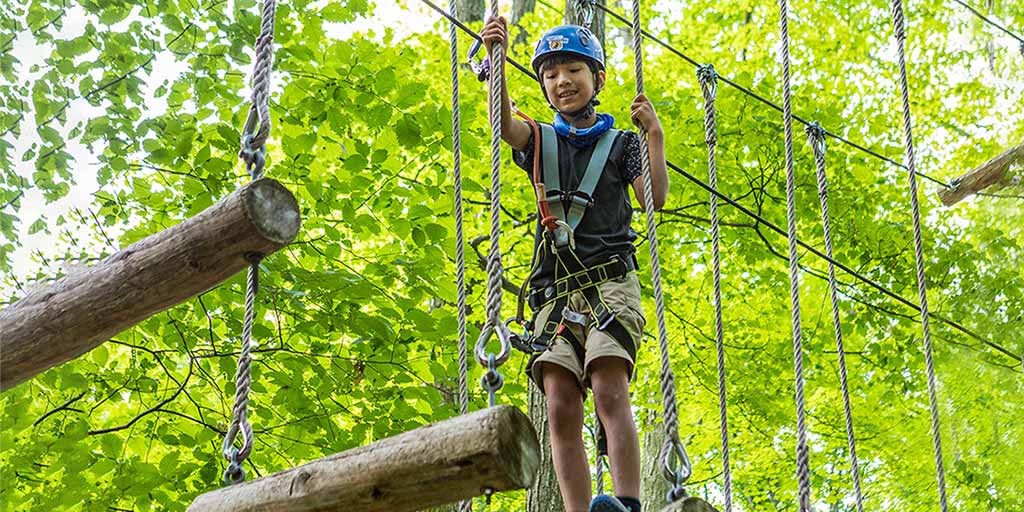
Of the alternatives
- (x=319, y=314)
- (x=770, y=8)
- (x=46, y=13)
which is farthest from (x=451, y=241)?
(x=770, y=8)

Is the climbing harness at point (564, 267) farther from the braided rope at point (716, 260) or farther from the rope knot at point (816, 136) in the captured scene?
the rope knot at point (816, 136)

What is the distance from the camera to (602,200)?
2.86 m

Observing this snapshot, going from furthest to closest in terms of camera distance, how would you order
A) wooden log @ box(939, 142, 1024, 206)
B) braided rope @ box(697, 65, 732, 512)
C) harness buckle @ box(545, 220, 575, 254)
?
wooden log @ box(939, 142, 1024, 206) < braided rope @ box(697, 65, 732, 512) < harness buckle @ box(545, 220, 575, 254)

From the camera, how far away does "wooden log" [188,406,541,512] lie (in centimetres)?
169

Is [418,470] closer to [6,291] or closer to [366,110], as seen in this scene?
[366,110]

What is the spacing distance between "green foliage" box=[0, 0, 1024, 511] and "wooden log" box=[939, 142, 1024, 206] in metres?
0.26

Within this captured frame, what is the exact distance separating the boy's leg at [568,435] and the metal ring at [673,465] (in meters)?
0.32

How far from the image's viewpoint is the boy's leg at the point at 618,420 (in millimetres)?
2482

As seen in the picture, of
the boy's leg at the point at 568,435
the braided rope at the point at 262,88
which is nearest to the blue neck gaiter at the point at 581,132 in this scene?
the boy's leg at the point at 568,435

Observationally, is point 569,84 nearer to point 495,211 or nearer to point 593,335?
point 593,335

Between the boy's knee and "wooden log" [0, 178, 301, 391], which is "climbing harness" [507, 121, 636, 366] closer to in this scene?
the boy's knee

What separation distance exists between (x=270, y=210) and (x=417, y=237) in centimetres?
255

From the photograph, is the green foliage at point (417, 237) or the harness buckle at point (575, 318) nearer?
the harness buckle at point (575, 318)

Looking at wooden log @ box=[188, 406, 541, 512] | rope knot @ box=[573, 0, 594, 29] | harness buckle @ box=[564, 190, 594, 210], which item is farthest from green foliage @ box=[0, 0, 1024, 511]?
wooden log @ box=[188, 406, 541, 512]
